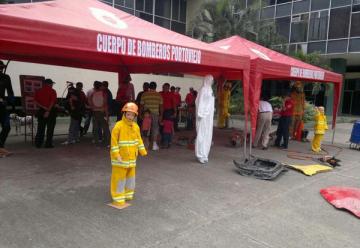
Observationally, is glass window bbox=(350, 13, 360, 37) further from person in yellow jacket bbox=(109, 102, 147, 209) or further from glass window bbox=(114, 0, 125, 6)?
person in yellow jacket bbox=(109, 102, 147, 209)

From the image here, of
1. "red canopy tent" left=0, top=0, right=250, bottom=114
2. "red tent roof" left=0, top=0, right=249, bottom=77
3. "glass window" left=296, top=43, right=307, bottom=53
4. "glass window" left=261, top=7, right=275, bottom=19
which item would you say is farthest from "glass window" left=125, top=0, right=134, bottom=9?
"red tent roof" left=0, top=0, right=249, bottom=77

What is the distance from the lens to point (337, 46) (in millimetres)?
22688

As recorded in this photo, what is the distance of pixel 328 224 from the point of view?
446 cm

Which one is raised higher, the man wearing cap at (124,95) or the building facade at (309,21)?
the building facade at (309,21)

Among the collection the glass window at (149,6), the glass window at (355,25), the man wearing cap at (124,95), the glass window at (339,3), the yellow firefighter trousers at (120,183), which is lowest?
the yellow firefighter trousers at (120,183)

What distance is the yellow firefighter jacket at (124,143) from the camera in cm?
441

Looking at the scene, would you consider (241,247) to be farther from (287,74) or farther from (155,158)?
(287,74)

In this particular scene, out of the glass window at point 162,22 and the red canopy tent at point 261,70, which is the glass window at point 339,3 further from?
the red canopy tent at point 261,70

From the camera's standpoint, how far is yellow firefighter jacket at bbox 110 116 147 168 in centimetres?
441

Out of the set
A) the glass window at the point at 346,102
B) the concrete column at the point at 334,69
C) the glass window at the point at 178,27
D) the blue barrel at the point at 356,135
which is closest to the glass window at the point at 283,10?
the concrete column at the point at 334,69

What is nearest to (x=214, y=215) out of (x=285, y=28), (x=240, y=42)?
(x=240, y=42)

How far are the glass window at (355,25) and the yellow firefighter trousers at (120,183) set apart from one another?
72.1 feet

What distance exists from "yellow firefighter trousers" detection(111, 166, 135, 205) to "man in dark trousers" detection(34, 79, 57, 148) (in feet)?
14.1

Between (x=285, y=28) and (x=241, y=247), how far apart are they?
24.0 m
